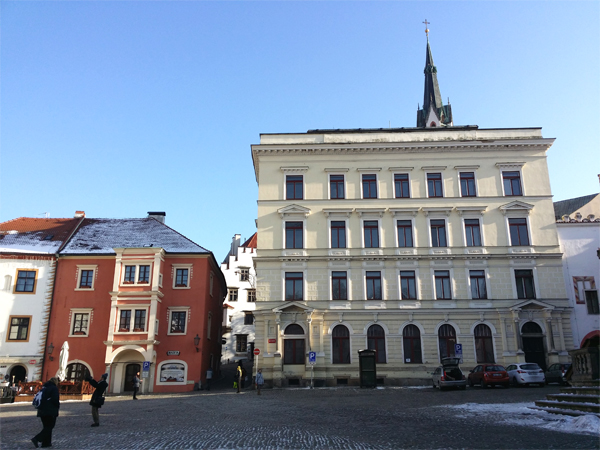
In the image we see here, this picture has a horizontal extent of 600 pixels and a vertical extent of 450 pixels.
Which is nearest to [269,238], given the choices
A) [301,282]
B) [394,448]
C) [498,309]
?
[301,282]

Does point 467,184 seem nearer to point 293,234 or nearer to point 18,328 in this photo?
point 293,234

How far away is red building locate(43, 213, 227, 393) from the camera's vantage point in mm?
35219

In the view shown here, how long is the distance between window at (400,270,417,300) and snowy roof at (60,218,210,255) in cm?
1450

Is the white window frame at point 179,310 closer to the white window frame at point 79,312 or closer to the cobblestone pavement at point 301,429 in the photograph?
the white window frame at point 79,312

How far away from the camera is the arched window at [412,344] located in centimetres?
3503

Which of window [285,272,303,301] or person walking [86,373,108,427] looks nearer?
person walking [86,373,108,427]

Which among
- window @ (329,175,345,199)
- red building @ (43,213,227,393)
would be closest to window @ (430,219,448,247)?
window @ (329,175,345,199)

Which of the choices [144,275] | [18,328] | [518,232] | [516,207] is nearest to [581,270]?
[518,232]

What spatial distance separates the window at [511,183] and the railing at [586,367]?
77.7 feet

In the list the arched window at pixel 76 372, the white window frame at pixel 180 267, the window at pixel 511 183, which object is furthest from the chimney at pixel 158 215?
the window at pixel 511 183

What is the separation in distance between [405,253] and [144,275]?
62.1 feet

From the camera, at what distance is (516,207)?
37562mm

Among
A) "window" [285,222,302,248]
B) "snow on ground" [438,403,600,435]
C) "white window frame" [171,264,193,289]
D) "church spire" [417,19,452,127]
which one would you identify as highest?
"church spire" [417,19,452,127]

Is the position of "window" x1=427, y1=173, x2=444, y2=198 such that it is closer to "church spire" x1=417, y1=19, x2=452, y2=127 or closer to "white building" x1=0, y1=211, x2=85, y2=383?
"white building" x1=0, y1=211, x2=85, y2=383
